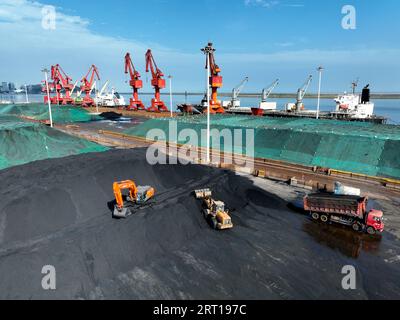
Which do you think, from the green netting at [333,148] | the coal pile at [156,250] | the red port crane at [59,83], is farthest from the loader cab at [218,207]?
the red port crane at [59,83]

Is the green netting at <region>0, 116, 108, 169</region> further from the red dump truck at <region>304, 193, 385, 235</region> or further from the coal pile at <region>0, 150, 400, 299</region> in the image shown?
the red dump truck at <region>304, 193, 385, 235</region>

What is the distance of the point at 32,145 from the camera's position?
3503 cm

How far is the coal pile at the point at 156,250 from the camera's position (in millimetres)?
15508

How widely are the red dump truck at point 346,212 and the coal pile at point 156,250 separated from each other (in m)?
1.16

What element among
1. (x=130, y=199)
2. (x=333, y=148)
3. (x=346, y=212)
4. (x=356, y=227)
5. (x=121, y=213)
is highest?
(x=333, y=148)

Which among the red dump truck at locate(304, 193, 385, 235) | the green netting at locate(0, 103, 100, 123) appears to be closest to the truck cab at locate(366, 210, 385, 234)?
the red dump truck at locate(304, 193, 385, 235)

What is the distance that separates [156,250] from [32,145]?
26.1 metres

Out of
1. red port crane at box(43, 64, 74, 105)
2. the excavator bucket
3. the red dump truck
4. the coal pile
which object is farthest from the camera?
red port crane at box(43, 64, 74, 105)

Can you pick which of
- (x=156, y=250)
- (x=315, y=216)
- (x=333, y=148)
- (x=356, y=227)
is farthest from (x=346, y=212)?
(x=333, y=148)

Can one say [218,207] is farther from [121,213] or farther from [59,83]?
[59,83]

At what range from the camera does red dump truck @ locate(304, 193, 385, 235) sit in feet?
71.6

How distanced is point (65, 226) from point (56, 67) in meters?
147

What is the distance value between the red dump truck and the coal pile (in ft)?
3.81

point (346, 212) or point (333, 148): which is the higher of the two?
point (333, 148)
